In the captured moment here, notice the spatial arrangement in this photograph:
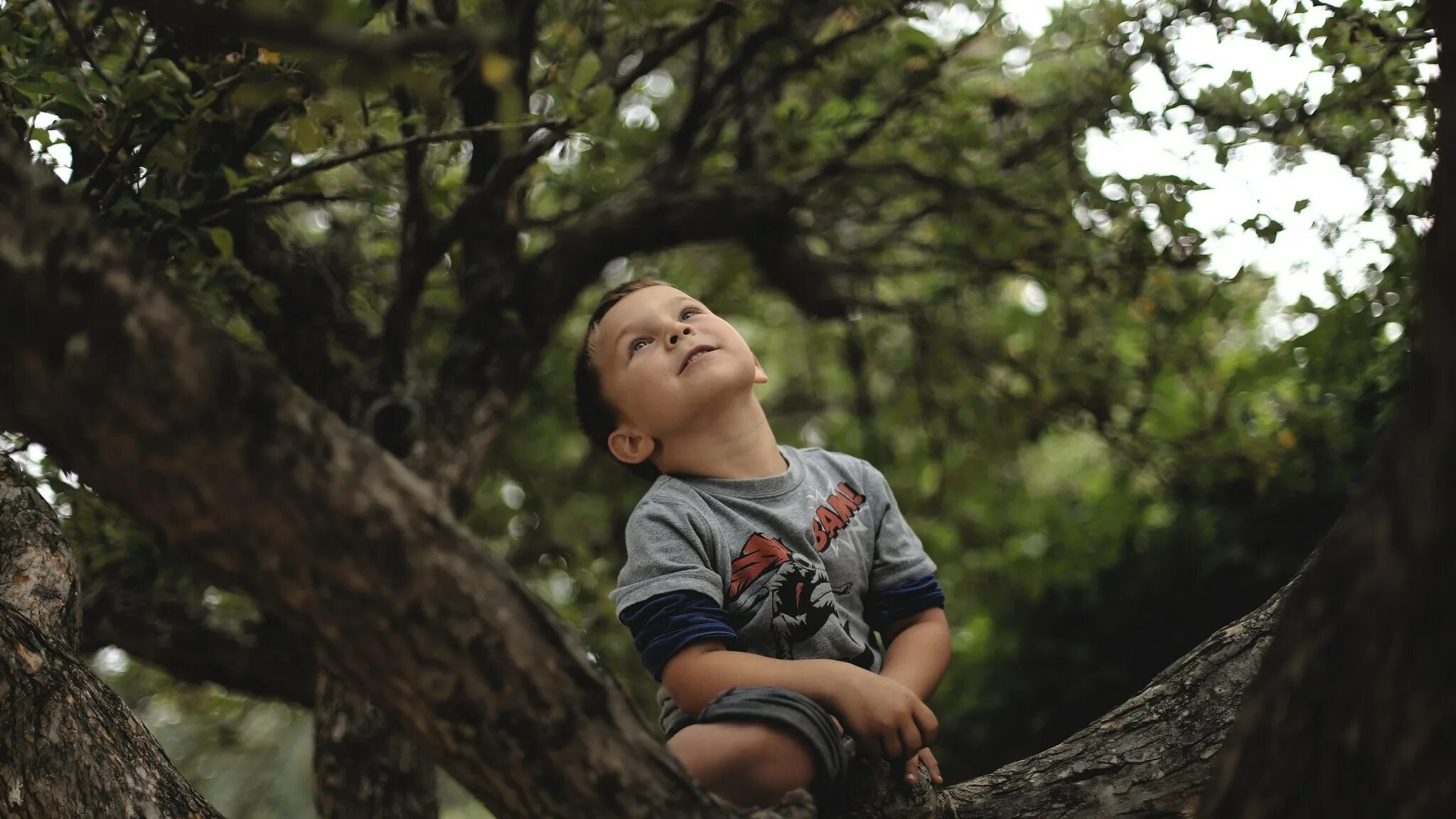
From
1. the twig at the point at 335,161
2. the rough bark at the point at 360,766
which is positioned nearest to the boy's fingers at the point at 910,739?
the twig at the point at 335,161

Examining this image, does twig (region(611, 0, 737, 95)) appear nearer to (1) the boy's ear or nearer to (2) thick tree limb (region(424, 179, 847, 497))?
(2) thick tree limb (region(424, 179, 847, 497))

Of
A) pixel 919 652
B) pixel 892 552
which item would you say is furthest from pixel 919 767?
pixel 892 552

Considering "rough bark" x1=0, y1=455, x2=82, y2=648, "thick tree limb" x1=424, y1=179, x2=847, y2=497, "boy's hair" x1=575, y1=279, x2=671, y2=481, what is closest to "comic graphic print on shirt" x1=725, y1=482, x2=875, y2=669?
"boy's hair" x1=575, y1=279, x2=671, y2=481

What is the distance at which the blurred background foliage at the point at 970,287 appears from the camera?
260cm

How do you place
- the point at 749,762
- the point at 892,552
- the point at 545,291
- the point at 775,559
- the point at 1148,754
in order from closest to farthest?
the point at 749,762, the point at 1148,754, the point at 775,559, the point at 892,552, the point at 545,291

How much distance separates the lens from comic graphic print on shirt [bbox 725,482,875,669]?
6.72ft

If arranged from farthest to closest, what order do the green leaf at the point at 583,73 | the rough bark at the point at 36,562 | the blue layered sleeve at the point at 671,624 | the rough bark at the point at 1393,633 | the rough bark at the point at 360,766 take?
the rough bark at the point at 360,766, the green leaf at the point at 583,73, the rough bark at the point at 36,562, the blue layered sleeve at the point at 671,624, the rough bark at the point at 1393,633

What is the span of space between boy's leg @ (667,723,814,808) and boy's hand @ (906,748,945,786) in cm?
25

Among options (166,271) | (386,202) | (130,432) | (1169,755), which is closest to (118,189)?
(166,271)

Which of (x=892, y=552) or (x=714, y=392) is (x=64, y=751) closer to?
(x=714, y=392)

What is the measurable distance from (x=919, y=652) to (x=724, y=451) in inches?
22.8

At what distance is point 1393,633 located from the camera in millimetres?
1073

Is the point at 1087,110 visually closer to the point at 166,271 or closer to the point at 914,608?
the point at 914,608

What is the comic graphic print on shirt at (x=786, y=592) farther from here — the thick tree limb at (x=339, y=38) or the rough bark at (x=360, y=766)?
the rough bark at (x=360, y=766)
